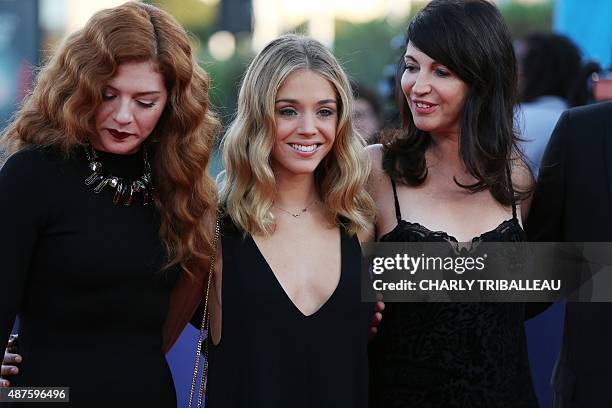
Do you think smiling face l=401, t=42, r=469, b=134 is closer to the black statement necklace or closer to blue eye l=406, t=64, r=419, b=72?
blue eye l=406, t=64, r=419, b=72

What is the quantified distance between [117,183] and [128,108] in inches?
10.0

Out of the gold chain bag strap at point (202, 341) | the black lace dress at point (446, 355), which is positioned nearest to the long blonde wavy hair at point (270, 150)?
the gold chain bag strap at point (202, 341)

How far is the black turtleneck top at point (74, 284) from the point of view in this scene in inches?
110

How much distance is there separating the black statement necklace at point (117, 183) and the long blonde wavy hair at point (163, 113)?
5cm

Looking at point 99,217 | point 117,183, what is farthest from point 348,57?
point 99,217

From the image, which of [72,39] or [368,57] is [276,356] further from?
[368,57]

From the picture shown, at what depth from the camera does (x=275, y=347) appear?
3051 millimetres

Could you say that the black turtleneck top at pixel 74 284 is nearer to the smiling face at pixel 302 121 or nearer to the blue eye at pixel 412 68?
the smiling face at pixel 302 121

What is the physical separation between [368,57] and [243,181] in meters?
22.1

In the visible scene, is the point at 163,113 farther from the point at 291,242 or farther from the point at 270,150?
the point at 291,242

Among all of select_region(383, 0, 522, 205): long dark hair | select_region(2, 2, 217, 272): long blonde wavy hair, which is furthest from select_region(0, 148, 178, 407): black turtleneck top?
select_region(383, 0, 522, 205): long dark hair

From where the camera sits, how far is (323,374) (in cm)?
309

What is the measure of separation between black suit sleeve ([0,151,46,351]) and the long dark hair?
1361 millimetres

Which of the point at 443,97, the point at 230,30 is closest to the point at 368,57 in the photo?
the point at 230,30
